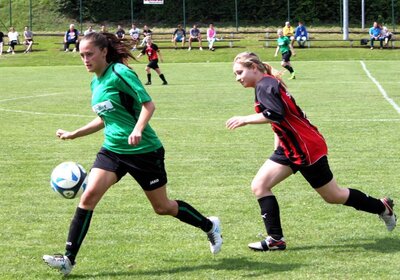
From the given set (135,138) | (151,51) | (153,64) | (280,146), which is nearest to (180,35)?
(151,51)

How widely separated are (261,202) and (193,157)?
521cm

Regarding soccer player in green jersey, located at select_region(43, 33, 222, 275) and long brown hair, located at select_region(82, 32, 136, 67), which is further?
long brown hair, located at select_region(82, 32, 136, 67)

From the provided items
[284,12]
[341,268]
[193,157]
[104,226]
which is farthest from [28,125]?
[284,12]

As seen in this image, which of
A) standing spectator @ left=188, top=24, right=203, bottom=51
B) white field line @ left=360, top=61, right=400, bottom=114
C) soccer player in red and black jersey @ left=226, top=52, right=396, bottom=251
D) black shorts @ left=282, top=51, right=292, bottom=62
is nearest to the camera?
soccer player in red and black jersey @ left=226, top=52, right=396, bottom=251

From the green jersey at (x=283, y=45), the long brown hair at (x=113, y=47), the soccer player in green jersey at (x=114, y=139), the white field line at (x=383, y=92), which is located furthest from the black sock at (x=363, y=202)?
A: the green jersey at (x=283, y=45)

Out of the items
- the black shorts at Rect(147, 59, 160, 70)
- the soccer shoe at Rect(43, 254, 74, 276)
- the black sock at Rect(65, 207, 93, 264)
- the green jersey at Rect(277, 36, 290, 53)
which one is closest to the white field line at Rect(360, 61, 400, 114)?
the green jersey at Rect(277, 36, 290, 53)

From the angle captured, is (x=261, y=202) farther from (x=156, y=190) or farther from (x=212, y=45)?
(x=212, y=45)

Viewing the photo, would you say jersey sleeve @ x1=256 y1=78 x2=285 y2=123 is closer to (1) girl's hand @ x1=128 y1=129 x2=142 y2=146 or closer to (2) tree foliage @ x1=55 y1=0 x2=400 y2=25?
(1) girl's hand @ x1=128 y1=129 x2=142 y2=146

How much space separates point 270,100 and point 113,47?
132 centimetres

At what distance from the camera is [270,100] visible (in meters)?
6.43

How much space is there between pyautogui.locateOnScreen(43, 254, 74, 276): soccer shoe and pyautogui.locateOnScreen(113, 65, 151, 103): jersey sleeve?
1.33 m

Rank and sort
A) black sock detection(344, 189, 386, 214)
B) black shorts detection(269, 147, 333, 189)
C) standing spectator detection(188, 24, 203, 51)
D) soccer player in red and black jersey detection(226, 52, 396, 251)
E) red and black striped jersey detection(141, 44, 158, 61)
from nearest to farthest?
soccer player in red and black jersey detection(226, 52, 396, 251) → black shorts detection(269, 147, 333, 189) → black sock detection(344, 189, 386, 214) → red and black striped jersey detection(141, 44, 158, 61) → standing spectator detection(188, 24, 203, 51)

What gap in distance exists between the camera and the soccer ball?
6895 mm

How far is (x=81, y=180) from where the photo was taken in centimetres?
695
